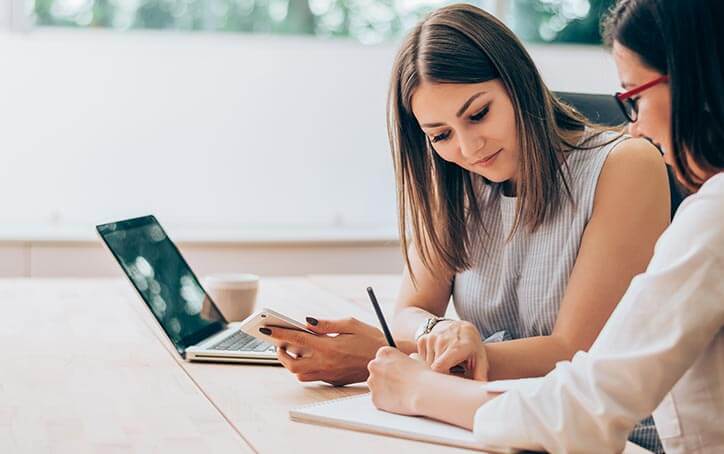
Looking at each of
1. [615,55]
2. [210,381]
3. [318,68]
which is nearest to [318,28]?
[318,68]

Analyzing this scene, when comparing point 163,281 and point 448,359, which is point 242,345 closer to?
point 163,281

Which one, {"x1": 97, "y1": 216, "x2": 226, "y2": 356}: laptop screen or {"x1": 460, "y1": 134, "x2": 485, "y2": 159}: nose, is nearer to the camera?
{"x1": 460, "y1": 134, "x2": 485, "y2": 159}: nose

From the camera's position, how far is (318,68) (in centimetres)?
385

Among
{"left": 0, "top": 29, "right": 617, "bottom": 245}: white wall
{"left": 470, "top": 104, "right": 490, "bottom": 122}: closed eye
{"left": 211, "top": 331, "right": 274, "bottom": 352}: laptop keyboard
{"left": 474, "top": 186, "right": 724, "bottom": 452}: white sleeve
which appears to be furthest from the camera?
{"left": 0, "top": 29, "right": 617, "bottom": 245}: white wall

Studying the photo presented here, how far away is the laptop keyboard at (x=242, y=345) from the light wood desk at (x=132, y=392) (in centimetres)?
7

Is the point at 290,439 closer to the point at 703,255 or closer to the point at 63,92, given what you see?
the point at 703,255

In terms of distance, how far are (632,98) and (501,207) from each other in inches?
27.1

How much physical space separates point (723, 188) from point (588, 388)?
0.79 ft

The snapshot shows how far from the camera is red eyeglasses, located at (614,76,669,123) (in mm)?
1101

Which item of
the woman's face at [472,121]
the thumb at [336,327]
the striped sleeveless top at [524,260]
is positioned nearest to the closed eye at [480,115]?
the woman's face at [472,121]

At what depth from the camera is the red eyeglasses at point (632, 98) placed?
1.10m

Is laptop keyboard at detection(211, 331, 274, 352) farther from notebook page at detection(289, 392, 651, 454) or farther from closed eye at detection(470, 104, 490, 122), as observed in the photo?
closed eye at detection(470, 104, 490, 122)

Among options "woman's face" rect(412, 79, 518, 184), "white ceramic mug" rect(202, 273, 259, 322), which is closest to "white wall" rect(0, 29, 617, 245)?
"white ceramic mug" rect(202, 273, 259, 322)

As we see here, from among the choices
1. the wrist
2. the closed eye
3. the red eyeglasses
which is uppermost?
the red eyeglasses
